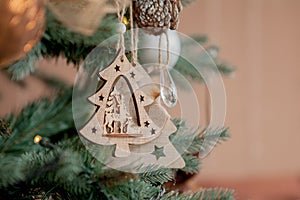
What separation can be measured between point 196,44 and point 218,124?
213 mm

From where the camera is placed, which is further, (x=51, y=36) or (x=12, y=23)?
(x=51, y=36)

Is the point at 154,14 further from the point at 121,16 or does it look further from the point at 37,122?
the point at 37,122

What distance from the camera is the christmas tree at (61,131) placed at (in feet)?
1.00

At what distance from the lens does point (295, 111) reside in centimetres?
182

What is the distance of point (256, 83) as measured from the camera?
1802 mm

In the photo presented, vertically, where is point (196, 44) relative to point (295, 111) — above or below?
above

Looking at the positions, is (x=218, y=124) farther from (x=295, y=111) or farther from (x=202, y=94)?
(x=295, y=111)

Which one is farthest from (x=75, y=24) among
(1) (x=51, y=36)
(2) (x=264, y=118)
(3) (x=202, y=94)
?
(2) (x=264, y=118)

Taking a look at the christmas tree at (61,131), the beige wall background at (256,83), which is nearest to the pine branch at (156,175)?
the christmas tree at (61,131)

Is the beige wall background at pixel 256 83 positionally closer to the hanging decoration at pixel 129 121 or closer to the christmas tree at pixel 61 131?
the christmas tree at pixel 61 131

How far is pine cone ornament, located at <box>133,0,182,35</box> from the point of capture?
402 mm

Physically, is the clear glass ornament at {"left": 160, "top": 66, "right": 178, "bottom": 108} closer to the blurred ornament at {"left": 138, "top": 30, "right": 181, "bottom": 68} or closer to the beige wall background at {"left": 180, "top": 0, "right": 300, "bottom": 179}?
the blurred ornament at {"left": 138, "top": 30, "right": 181, "bottom": 68}

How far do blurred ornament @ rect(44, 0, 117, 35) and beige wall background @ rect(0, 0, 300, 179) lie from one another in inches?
51.7

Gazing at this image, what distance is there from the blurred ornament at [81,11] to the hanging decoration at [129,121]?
0.06 metres
